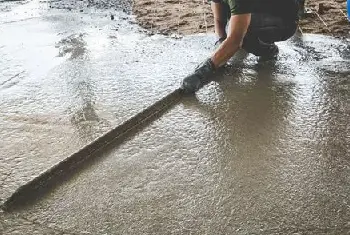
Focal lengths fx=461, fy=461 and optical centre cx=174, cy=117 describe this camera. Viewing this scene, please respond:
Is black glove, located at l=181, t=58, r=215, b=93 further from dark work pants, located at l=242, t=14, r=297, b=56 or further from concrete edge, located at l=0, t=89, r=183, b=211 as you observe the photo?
dark work pants, located at l=242, t=14, r=297, b=56

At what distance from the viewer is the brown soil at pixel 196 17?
4.86 m

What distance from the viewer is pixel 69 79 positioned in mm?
3744

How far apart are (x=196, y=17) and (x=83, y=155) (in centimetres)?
311

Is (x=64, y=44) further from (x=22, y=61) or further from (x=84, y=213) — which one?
(x=84, y=213)

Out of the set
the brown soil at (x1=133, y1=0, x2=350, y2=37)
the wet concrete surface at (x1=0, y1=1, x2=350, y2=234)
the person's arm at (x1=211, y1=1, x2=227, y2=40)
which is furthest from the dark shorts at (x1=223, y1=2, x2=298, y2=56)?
the brown soil at (x1=133, y1=0, x2=350, y2=37)

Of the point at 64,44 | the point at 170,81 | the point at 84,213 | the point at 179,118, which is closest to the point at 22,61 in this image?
the point at 64,44

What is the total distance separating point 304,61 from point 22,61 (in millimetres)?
2497

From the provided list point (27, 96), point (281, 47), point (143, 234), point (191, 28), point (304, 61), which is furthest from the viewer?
point (191, 28)

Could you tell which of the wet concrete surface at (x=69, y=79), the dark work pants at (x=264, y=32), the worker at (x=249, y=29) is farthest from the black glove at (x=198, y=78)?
the dark work pants at (x=264, y=32)

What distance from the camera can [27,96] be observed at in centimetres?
344

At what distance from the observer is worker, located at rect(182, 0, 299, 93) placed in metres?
3.61

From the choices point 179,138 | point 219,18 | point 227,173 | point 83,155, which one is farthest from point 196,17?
point 227,173

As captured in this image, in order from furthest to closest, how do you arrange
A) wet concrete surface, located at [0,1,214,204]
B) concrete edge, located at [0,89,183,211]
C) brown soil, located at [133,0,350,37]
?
brown soil, located at [133,0,350,37] < wet concrete surface, located at [0,1,214,204] < concrete edge, located at [0,89,183,211]

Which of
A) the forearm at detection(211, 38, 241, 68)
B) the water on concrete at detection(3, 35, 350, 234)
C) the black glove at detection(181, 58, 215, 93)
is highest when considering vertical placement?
the forearm at detection(211, 38, 241, 68)
